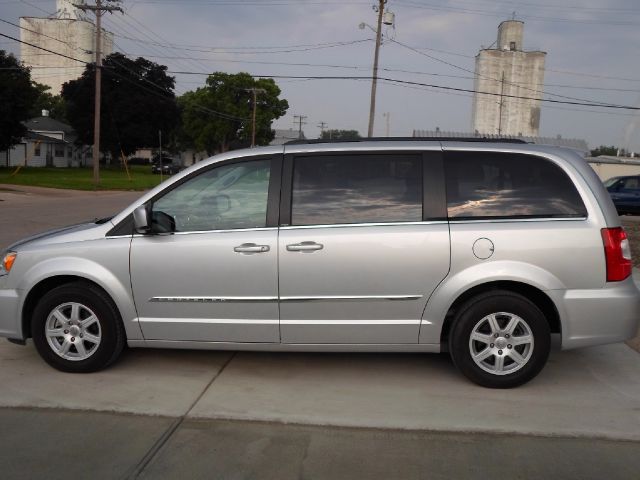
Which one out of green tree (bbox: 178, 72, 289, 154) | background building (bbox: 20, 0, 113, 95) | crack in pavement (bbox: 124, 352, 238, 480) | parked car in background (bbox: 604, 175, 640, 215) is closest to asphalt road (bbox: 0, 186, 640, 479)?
crack in pavement (bbox: 124, 352, 238, 480)

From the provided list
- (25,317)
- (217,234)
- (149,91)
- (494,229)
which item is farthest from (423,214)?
(149,91)

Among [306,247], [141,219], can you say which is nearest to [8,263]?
[141,219]

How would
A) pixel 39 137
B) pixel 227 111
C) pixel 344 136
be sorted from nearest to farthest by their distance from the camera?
pixel 344 136, pixel 39 137, pixel 227 111

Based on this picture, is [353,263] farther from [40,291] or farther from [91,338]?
[40,291]

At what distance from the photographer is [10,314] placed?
184 inches

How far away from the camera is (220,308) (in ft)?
14.8

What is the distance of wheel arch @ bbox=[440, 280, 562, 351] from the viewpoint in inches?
175

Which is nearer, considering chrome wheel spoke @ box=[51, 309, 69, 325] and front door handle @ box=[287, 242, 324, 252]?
front door handle @ box=[287, 242, 324, 252]

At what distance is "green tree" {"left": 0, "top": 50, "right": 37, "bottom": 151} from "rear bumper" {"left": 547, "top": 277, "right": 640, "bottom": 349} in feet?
141

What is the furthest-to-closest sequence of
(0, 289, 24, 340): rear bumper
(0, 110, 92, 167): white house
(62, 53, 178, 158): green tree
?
(62, 53, 178, 158): green tree → (0, 110, 92, 167): white house → (0, 289, 24, 340): rear bumper

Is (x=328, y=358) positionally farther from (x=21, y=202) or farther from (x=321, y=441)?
(x=21, y=202)

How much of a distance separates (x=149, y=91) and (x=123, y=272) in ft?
208

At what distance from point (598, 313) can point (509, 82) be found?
35.4 m

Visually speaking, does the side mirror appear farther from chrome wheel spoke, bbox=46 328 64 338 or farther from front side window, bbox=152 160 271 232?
chrome wheel spoke, bbox=46 328 64 338
